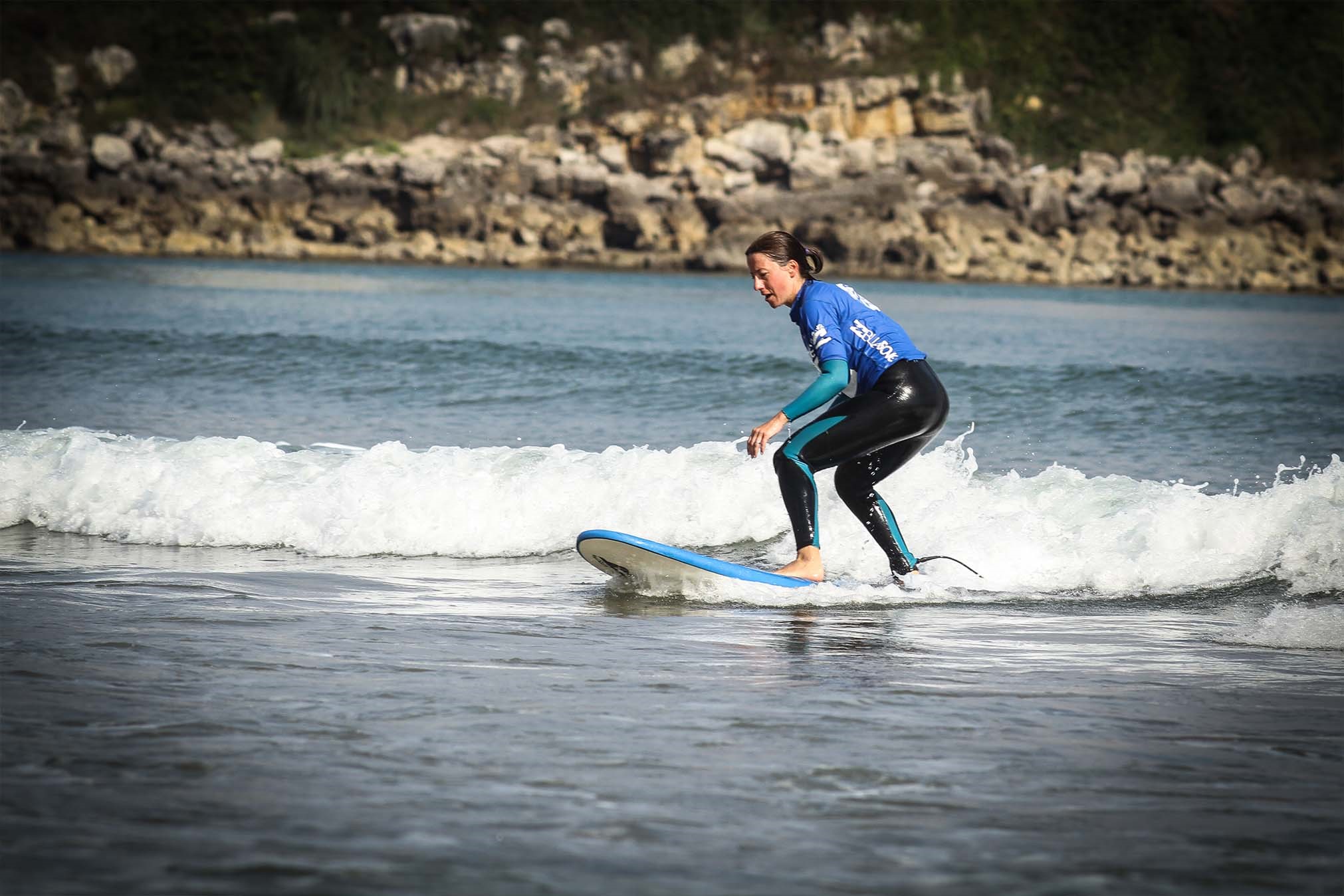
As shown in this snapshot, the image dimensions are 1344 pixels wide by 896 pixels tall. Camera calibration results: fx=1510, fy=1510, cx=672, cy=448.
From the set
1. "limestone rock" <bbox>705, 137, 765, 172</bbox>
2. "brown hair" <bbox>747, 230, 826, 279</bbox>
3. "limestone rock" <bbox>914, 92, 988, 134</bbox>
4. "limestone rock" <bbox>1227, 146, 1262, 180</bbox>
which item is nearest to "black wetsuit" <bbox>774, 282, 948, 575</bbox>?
"brown hair" <bbox>747, 230, 826, 279</bbox>

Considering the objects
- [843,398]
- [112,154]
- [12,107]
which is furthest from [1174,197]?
[843,398]

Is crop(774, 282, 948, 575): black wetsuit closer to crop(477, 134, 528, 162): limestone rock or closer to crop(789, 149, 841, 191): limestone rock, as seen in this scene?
crop(789, 149, 841, 191): limestone rock

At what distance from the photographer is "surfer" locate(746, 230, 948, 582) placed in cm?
699

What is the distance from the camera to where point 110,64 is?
11506 centimetres

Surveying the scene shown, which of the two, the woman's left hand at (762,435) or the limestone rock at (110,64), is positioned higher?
the limestone rock at (110,64)

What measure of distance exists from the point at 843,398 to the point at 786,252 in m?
0.86

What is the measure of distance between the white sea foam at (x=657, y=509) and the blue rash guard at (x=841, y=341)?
109 centimetres


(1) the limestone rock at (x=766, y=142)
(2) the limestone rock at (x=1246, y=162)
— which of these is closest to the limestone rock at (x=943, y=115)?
(1) the limestone rock at (x=766, y=142)

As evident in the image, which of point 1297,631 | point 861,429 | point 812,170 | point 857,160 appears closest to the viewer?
point 1297,631

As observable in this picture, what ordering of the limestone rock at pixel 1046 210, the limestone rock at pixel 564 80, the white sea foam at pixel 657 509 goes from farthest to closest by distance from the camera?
the limestone rock at pixel 564 80 → the limestone rock at pixel 1046 210 → the white sea foam at pixel 657 509

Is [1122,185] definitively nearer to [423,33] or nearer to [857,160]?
[857,160]

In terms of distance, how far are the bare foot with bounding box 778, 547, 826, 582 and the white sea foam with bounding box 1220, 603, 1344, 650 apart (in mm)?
1870

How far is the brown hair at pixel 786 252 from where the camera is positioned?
6930mm

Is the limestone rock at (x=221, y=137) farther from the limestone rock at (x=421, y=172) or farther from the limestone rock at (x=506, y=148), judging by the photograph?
the limestone rock at (x=421, y=172)
